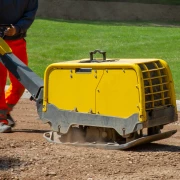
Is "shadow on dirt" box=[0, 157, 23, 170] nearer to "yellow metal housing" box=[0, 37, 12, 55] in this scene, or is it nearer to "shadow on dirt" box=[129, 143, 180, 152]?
"shadow on dirt" box=[129, 143, 180, 152]

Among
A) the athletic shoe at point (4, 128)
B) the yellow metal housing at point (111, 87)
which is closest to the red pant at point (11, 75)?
the athletic shoe at point (4, 128)

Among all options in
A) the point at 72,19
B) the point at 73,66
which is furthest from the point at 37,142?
the point at 72,19

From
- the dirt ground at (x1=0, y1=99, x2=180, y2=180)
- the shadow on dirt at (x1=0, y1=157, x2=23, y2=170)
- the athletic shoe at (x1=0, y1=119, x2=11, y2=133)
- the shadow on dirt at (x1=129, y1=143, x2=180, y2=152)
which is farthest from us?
the athletic shoe at (x1=0, y1=119, x2=11, y2=133)

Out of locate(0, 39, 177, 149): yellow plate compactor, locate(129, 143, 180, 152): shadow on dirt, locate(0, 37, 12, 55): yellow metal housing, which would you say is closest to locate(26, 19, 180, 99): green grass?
locate(0, 37, 12, 55): yellow metal housing

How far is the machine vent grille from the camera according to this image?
6816mm

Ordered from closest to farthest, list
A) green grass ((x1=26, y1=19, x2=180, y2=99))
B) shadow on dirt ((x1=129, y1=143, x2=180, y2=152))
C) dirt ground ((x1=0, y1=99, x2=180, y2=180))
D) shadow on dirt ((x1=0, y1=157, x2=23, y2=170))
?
1. dirt ground ((x1=0, y1=99, x2=180, y2=180))
2. shadow on dirt ((x1=0, y1=157, x2=23, y2=170))
3. shadow on dirt ((x1=129, y1=143, x2=180, y2=152))
4. green grass ((x1=26, y1=19, x2=180, y2=99))

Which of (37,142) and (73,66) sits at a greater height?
(73,66)

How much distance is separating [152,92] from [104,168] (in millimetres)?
1000

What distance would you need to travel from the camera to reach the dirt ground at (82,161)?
6055 mm

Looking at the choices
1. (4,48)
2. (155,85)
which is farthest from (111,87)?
(4,48)

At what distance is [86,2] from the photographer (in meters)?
32.6

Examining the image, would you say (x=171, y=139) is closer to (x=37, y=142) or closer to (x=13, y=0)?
(x=37, y=142)

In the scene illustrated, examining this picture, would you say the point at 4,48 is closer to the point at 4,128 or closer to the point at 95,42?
the point at 4,128

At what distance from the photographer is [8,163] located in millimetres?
6453
